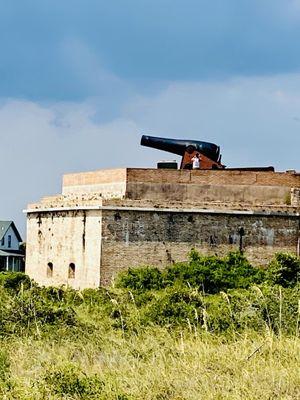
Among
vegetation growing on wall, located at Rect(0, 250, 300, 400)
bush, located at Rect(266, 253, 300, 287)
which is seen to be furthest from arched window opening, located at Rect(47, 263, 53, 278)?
bush, located at Rect(266, 253, 300, 287)

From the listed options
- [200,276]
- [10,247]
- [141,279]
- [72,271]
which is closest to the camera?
[141,279]

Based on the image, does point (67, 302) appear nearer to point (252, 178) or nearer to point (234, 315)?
point (234, 315)

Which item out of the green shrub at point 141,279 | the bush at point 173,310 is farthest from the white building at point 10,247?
the bush at point 173,310

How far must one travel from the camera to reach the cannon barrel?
2248 centimetres

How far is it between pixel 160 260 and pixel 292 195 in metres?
3.32

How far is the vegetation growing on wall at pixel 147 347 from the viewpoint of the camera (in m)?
7.88

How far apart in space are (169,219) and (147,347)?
10.6 meters

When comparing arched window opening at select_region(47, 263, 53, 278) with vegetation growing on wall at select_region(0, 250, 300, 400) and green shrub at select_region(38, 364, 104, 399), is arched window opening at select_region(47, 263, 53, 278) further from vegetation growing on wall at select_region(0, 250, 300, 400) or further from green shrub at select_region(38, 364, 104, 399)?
green shrub at select_region(38, 364, 104, 399)

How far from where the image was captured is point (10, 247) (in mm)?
50125

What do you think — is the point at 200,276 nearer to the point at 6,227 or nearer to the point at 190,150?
the point at 190,150

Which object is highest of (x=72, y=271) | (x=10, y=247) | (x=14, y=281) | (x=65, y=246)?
(x=65, y=246)

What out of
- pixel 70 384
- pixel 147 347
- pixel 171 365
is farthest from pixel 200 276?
pixel 70 384

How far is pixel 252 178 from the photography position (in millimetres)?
21359

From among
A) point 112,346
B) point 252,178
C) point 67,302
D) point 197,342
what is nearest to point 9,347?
point 112,346
